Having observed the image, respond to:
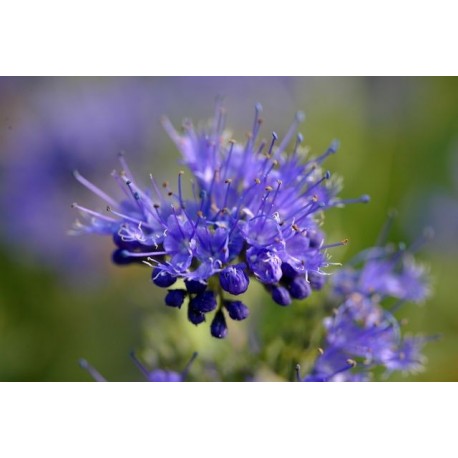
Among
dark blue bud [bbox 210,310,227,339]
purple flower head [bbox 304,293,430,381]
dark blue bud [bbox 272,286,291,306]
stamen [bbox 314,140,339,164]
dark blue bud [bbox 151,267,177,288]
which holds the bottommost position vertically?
purple flower head [bbox 304,293,430,381]

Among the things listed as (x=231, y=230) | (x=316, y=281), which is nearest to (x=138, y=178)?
Result: (x=316, y=281)

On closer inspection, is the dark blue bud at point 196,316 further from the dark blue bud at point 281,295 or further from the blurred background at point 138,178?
the blurred background at point 138,178

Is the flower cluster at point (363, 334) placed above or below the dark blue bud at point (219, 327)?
below

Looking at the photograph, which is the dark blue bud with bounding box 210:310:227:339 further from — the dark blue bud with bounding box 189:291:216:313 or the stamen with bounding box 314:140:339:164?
the stamen with bounding box 314:140:339:164

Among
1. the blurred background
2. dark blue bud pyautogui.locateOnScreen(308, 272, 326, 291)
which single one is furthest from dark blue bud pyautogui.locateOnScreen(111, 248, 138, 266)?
the blurred background

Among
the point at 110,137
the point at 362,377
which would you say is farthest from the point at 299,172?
the point at 110,137

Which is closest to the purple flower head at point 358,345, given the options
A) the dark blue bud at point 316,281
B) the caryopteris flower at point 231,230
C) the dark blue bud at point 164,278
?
the dark blue bud at point 316,281

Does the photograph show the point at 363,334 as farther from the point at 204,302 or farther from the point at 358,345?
the point at 204,302
